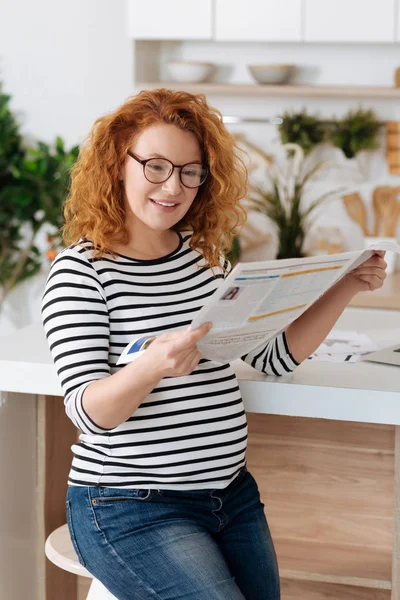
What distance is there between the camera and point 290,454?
182cm

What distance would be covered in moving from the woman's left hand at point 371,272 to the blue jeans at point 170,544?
440 millimetres

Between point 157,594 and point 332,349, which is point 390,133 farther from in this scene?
point 157,594

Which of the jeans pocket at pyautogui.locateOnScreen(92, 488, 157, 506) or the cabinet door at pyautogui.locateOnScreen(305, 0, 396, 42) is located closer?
the jeans pocket at pyautogui.locateOnScreen(92, 488, 157, 506)

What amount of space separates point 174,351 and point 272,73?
237cm

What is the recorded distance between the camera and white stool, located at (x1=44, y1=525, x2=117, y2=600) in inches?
55.4

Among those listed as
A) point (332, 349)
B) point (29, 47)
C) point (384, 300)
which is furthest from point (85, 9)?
point (332, 349)

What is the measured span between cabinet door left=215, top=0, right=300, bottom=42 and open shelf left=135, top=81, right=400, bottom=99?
19 centimetres

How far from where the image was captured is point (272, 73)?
3303mm

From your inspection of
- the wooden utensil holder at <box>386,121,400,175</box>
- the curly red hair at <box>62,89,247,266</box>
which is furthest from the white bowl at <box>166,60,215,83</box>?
the curly red hair at <box>62,89,247,266</box>

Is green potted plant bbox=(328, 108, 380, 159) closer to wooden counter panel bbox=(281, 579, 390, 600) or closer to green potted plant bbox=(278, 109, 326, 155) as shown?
green potted plant bbox=(278, 109, 326, 155)

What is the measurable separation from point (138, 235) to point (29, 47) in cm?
255

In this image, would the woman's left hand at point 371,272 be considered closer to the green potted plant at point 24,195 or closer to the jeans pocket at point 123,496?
the jeans pocket at point 123,496

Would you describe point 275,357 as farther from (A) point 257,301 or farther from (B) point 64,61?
(B) point 64,61

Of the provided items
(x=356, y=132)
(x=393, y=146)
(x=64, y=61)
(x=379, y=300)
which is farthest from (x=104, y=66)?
(x=379, y=300)
